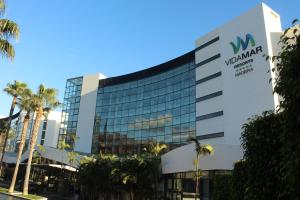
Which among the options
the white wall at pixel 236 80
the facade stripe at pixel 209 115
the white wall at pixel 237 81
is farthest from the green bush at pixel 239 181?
the facade stripe at pixel 209 115

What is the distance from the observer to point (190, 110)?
6072 cm

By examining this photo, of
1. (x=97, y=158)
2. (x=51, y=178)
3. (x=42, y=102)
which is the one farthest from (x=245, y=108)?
(x=51, y=178)

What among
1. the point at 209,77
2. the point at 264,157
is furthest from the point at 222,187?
the point at 209,77

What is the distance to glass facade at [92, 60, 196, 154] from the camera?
62.6 metres

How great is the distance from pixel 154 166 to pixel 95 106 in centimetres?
4476

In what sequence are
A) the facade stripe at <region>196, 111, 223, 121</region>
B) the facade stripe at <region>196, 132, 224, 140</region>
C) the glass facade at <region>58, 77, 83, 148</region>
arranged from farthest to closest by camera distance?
1. the glass facade at <region>58, 77, 83, 148</region>
2. the facade stripe at <region>196, 111, 223, 121</region>
3. the facade stripe at <region>196, 132, 224, 140</region>

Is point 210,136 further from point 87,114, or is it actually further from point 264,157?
point 264,157

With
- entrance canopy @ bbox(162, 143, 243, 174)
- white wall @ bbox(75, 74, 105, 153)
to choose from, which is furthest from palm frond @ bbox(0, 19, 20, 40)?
white wall @ bbox(75, 74, 105, 153)

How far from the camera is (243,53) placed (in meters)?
51.9

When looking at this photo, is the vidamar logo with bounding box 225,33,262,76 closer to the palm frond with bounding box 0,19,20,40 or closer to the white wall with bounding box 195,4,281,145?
the white wall with bounding box 195,4,281,145

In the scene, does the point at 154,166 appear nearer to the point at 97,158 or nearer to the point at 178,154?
the point at 178,154

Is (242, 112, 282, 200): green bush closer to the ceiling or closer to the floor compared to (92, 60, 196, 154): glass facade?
closer to the floor

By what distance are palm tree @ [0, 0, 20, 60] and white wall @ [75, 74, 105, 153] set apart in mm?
61355

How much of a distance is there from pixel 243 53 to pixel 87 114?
135 feet
